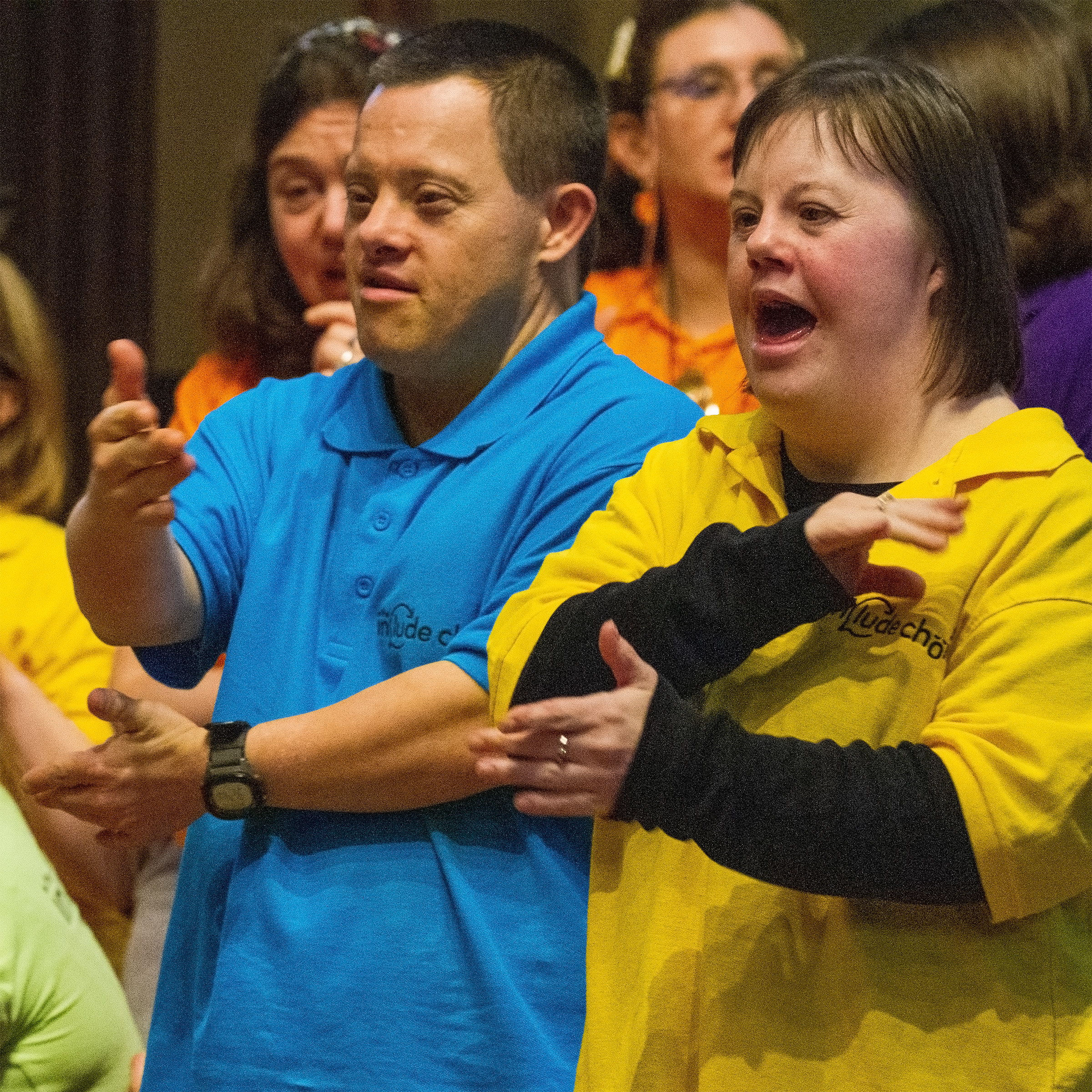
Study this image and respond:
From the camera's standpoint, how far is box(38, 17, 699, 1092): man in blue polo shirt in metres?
1.59

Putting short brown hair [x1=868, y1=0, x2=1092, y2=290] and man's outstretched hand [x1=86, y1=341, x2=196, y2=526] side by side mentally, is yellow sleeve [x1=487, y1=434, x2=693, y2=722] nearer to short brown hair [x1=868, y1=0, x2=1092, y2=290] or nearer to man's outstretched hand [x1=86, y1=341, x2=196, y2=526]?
man's outstretched hand [x1=86, y1=341, x2=196, y2=526]

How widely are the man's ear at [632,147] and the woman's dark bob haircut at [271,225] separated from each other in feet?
1.32

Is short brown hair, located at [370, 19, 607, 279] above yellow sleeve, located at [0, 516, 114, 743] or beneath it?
above

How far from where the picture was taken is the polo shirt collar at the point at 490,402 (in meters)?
1.77

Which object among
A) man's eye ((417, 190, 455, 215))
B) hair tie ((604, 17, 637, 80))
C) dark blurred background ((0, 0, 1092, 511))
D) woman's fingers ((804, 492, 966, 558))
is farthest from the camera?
dark blurred background ((0, 0, 1092, 511))

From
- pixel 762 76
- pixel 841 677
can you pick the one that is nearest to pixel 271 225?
pixel 762 76

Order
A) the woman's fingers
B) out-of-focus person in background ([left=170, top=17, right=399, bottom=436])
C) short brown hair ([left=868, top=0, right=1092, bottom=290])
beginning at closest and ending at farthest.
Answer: the woman's fingers < short brown hair ([left=868, top=0, right=1092, bottom=290]) < out-of-focus person in background ([left=170, top=17, right=399, bottom=436])

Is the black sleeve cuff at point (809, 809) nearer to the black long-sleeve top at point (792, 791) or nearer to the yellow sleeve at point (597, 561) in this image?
the black long-sleeve top at point (792, 791)

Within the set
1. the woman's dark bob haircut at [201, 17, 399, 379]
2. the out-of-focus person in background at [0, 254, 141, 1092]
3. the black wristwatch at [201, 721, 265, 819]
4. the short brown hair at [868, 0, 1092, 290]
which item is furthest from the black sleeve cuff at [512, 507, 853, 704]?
the woman's dark bob haircut at [201, 17, 399, 379]

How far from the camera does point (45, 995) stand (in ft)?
6.45

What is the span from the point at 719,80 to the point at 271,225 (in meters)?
0.76

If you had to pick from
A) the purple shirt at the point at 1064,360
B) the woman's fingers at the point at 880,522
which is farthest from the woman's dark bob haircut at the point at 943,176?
the purple shirt at the point at 1064,360

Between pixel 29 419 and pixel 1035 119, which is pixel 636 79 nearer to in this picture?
pixel 1035 119

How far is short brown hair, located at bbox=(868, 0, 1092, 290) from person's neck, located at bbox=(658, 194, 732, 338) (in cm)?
62
